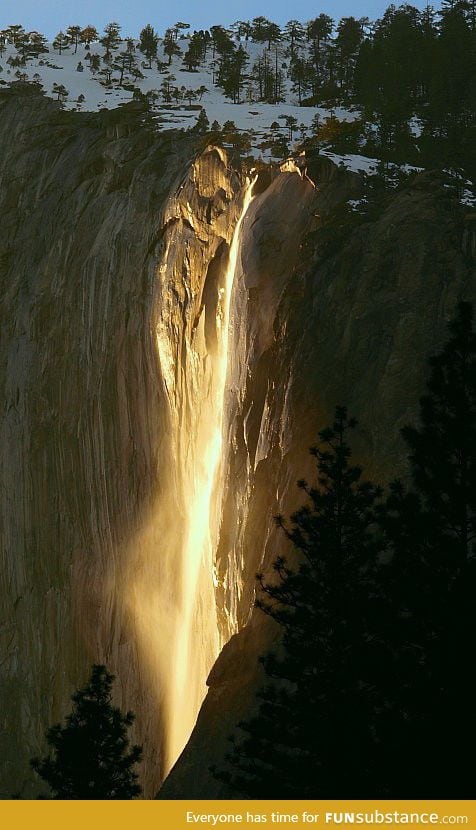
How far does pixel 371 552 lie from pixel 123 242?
24.6 meters

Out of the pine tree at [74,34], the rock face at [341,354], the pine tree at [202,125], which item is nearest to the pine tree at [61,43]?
the pine tree at [74,34]

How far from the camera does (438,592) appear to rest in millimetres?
16734

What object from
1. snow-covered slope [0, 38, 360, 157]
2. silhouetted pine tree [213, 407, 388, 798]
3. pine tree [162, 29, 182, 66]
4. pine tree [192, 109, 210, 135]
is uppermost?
pine tree [162, 29, 182, 66]

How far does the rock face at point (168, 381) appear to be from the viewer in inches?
1024

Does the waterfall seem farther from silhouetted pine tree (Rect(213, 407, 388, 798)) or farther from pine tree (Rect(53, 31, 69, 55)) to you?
pine tree (Rect(53, 31, 69, 55))

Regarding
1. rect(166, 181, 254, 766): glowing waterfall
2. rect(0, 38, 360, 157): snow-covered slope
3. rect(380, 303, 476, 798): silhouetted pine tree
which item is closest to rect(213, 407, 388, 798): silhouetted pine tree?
rect(380, 303, 476, 798): silhouetted pine tree

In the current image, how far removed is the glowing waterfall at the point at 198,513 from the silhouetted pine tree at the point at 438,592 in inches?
560

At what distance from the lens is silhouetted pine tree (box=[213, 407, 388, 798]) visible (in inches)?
679

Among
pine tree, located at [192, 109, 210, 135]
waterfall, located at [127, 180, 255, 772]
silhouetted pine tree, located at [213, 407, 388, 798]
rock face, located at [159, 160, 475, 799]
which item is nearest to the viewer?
silhouetted pine tree, located at [213, 407, 388, 798]

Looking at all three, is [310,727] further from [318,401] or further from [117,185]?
[117,185]

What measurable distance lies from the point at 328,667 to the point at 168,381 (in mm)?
19685

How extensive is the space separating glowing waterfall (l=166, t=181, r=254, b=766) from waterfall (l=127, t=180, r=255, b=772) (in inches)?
1.0
